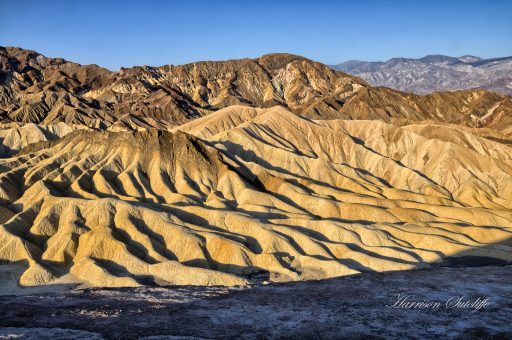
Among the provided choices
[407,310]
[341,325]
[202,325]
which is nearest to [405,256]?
[407,310]

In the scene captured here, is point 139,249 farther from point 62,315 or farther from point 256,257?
point 62,315

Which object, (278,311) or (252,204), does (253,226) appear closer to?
(252,204)

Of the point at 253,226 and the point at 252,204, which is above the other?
the point at 252,204
